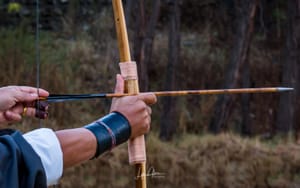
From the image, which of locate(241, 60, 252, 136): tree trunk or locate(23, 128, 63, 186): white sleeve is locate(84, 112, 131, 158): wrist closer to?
locate(23, 128, 63, 186): white sleeve

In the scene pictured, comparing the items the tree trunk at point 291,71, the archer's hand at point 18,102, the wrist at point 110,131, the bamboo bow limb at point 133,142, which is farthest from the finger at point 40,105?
the tree trunk at point 291,71

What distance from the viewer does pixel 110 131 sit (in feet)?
5.40

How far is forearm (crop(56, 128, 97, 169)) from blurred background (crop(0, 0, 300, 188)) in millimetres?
2389

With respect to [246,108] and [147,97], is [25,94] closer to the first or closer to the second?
[147,97]

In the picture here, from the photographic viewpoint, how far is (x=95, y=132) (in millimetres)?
1625

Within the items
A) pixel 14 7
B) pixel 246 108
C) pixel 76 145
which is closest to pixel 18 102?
pixel 76 145

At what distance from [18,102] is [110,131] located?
0.24m

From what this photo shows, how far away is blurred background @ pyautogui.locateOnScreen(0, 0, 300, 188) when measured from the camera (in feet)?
14.1

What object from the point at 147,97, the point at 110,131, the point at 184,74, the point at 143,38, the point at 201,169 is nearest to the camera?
the point at 110,131

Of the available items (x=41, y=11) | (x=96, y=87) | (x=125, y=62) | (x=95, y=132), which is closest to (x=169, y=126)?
(x=96, y=87)

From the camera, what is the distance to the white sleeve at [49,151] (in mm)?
1486

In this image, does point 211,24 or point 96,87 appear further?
point 211,24

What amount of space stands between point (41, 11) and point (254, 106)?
1949 mm

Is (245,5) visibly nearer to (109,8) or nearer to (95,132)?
(109,8)
